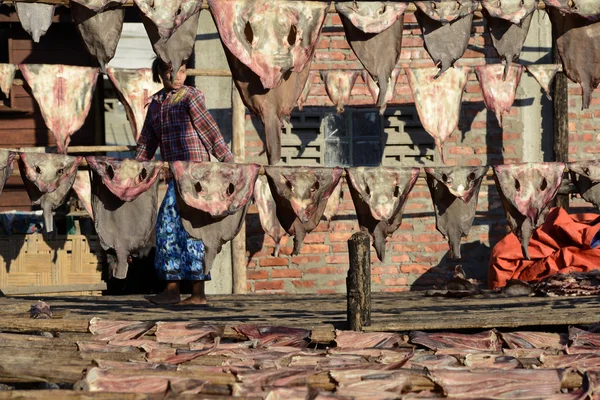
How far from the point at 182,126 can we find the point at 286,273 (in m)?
2.95

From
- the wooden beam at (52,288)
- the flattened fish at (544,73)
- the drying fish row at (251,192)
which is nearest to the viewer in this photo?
the drying fish row at (251,192)

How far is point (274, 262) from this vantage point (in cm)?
997

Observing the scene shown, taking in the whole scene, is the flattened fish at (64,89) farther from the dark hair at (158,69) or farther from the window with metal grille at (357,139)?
the window with metal grille at (357,139)

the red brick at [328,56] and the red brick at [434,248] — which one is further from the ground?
the red brick at [328,56]

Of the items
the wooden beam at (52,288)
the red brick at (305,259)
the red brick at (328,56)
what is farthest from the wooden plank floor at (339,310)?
the red brick at (328,56)

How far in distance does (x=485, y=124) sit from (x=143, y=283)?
322 cm

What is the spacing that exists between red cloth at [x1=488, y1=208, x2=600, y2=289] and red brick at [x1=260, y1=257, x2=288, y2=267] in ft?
5.63

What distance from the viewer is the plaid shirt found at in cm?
719

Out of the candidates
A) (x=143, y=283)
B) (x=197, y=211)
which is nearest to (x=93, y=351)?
(x=197, y=211)

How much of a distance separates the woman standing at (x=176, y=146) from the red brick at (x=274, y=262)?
2.39 m

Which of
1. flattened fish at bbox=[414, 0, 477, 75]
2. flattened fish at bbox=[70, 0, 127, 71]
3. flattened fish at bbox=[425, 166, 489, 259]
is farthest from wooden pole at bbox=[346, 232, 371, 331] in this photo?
flattened fish at bbox=[70, 0, 127, 71]

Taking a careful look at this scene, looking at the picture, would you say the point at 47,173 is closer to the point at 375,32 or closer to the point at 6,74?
the point at 375,32

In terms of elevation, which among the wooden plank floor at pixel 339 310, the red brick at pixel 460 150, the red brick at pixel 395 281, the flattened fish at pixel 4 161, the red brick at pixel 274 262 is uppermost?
the red brick at pixel 460 150

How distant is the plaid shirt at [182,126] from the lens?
23.6 feet
